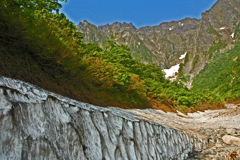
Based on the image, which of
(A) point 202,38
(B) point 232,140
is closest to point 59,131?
(B) point 232,140

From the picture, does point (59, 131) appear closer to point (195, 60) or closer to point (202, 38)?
point (195, 60)

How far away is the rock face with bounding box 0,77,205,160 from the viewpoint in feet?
7.27

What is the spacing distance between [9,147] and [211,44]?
198292 mm

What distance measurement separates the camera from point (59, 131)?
2787 millimetres

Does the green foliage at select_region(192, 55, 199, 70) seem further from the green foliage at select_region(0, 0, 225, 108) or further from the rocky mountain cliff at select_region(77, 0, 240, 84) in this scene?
the green foliage at select_region(0, 0, 225, 108)

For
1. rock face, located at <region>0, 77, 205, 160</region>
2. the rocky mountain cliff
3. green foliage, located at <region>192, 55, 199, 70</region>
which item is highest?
the rocky mountain cliff

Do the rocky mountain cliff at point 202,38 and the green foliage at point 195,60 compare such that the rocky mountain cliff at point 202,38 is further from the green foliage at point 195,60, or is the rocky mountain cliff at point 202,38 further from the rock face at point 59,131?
the rock face at point 59,131

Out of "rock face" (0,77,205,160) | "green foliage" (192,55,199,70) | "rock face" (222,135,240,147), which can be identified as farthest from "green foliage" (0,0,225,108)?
"green foliage" (192,55,199,70)

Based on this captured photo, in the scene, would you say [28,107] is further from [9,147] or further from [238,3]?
[238,3]

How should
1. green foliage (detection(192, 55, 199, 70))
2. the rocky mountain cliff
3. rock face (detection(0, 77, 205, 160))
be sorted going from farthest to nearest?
green foliage (detection(192, 55, 199, 70)) < the rocky mountain cliff < rock face (detection(0, 77, 205, 160))

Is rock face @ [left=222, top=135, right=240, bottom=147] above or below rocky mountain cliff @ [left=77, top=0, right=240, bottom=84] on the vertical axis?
below

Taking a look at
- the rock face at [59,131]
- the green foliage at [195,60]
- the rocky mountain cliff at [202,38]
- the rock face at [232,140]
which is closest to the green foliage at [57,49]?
the rock face at [59,131]

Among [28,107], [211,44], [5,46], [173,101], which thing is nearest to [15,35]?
[5,46]

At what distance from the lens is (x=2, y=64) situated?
5.68 meters
